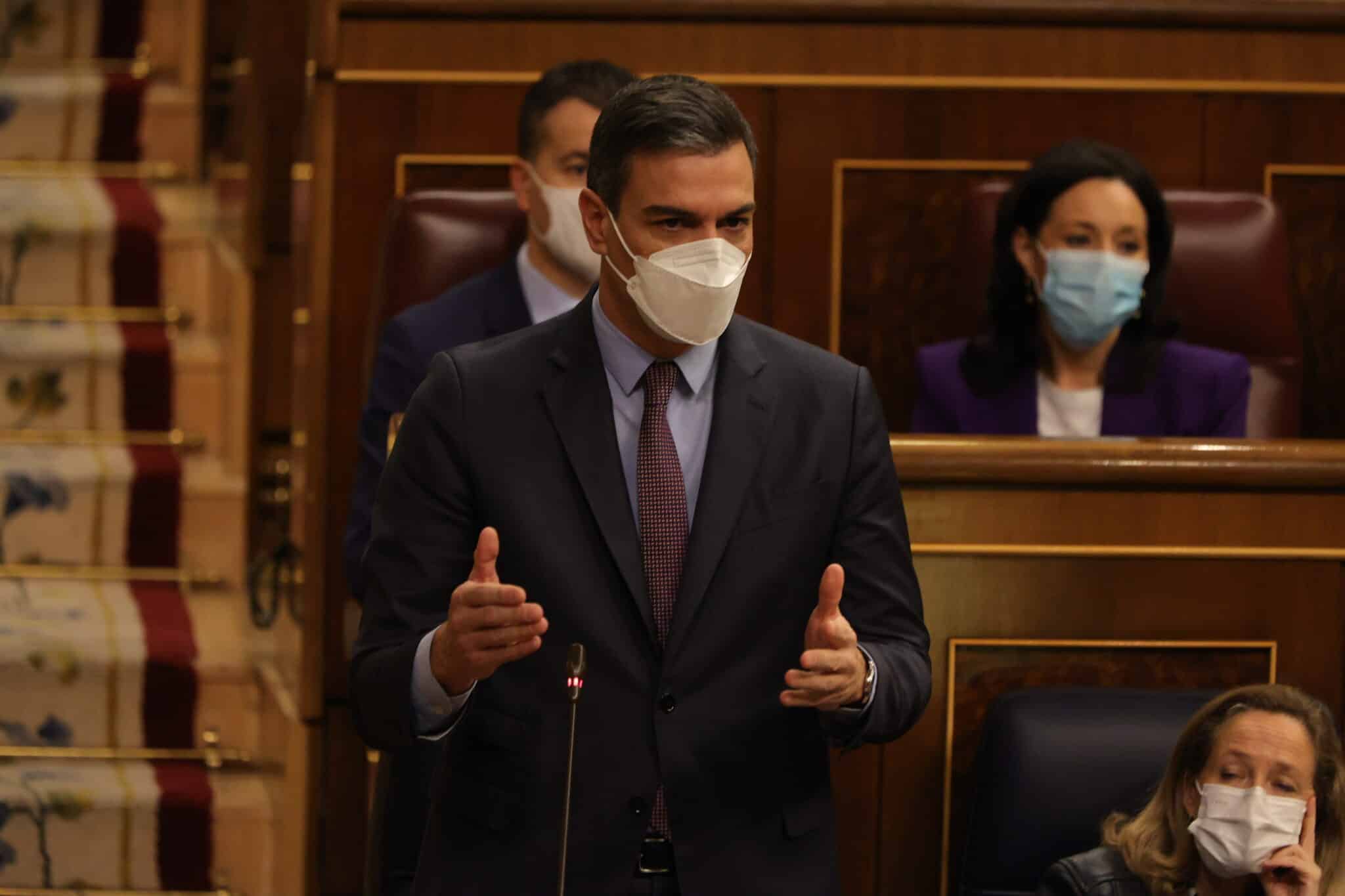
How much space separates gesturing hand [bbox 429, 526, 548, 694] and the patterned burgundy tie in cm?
10

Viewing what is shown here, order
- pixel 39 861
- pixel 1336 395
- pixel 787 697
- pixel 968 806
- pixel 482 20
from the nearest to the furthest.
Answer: pixel 787 697, pixel 968 806, pixel 39 861, pixel 482 20, pixel 1336 395

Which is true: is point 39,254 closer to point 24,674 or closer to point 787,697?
point 24,674

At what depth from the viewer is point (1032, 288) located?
6.27 ft

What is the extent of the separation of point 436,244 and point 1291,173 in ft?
3.15

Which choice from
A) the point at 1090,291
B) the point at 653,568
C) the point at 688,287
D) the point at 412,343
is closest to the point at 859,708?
the point at 653,568

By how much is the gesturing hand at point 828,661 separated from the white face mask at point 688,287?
0.16 metres

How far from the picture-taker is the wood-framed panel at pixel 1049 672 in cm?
135

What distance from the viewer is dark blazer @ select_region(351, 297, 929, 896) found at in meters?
1.00

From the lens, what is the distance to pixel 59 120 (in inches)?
94.8

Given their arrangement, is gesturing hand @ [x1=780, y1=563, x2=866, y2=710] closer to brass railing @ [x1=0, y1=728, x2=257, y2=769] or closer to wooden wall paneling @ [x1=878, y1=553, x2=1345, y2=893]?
wooden wall paneling @ [x1=878, y1=553, x2=1345, y2=893]

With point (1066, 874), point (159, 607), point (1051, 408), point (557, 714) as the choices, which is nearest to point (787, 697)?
point (557, 714)

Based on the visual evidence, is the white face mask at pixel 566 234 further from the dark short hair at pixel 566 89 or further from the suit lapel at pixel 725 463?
the suit lapel at pixel 725 463

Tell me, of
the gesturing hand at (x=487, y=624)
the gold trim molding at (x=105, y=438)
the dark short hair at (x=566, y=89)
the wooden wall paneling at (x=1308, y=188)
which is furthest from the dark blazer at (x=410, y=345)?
the wooden wall paneling at (x=1308, y=188)

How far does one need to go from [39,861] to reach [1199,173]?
4.64 ft
